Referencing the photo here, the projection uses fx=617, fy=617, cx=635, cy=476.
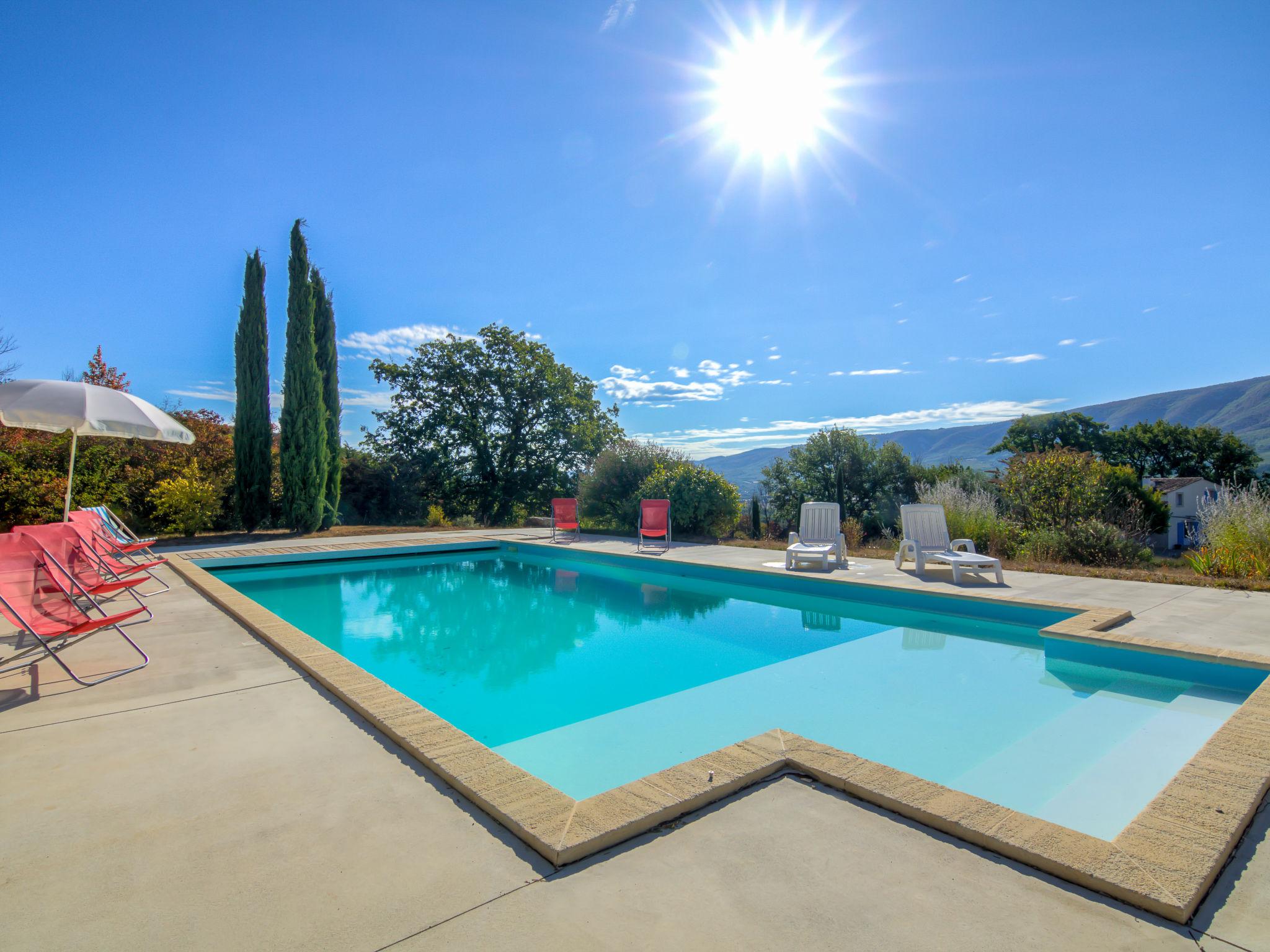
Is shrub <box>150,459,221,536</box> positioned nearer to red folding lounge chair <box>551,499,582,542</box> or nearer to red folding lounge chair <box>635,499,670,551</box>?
red folding lounge chair <box>551,499,582,542</box>

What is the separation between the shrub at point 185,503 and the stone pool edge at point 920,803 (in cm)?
1049

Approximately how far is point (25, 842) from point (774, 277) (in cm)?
1323

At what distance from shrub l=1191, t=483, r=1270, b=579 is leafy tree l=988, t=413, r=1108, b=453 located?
1469 inches

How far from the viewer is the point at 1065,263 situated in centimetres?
1205

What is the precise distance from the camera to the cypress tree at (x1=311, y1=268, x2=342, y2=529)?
44.5 ft

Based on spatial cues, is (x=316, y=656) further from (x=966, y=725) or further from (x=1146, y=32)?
(x=1146, y=32)

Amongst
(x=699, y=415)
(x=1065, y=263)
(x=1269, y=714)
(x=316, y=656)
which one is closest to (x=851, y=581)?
(x=1269, y=714)

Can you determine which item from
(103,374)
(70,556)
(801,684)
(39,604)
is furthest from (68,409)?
(103,374)

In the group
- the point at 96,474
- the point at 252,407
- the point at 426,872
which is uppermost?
the point at 252,407

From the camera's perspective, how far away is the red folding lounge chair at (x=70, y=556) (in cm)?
330

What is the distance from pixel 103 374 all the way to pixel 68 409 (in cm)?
1303

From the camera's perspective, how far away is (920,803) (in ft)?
5.89

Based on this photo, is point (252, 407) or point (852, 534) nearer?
point (852, 534)

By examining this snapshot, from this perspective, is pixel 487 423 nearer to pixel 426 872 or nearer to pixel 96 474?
pixel 96 474
